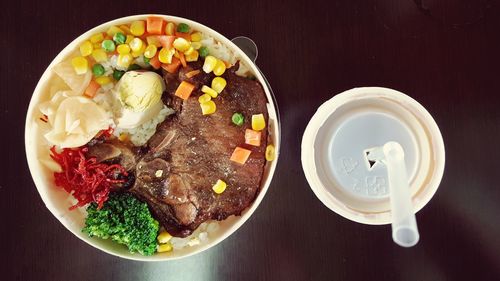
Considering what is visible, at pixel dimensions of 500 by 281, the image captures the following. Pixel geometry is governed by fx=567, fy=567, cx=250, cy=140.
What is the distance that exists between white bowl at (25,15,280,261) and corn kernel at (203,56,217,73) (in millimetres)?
88

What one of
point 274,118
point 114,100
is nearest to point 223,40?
point 274,118

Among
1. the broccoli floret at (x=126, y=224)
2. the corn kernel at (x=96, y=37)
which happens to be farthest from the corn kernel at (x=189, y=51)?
the broccoli floret at (x=126, y=224)

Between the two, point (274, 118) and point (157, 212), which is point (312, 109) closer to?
point (274, 118)

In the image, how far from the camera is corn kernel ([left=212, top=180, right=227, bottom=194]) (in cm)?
217

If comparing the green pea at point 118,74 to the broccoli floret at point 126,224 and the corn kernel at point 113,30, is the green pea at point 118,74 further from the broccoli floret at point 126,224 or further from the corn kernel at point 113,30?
the broccoli floret at point 126,224

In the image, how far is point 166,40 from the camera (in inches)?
85.0

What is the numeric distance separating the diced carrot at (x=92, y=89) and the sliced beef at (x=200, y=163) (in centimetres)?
31

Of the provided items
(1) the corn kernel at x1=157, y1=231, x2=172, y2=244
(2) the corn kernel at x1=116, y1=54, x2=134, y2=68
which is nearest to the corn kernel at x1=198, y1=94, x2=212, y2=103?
(2) the corn kernel at x1=116, y1=54, x2=134, y2=68

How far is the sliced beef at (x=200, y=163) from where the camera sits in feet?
7.16

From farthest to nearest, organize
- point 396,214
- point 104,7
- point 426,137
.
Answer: point 104,7 → point 426,137 → point 396,214

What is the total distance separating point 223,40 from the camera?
2.19m

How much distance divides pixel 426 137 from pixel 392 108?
0.17 metres

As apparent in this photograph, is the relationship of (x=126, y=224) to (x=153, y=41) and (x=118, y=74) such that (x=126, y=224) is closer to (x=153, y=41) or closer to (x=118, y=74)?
(x=118, y=74)

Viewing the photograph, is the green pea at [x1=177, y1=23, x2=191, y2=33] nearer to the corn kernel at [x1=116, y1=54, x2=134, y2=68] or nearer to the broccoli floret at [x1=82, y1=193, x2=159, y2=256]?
the corn kernel at [x1=116, y1=54, x2=134, y2=68]
